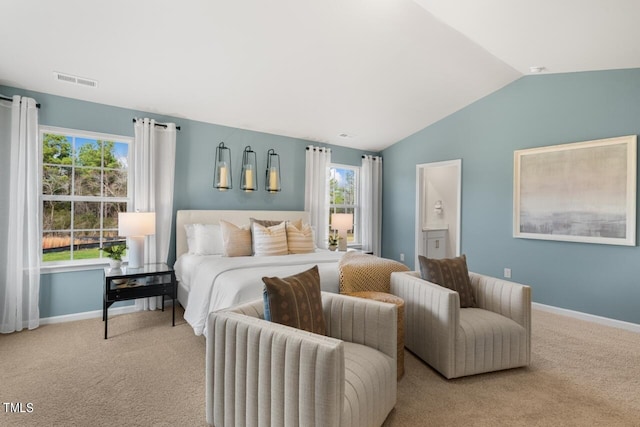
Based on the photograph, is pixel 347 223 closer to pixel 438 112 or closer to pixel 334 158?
pixel 334 158

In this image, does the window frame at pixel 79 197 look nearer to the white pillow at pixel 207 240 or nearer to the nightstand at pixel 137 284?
the nightstand at pixel 137 284

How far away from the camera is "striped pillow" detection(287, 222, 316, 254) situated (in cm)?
403

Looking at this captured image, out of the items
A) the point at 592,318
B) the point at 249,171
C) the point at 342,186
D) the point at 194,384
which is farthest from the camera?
the point at 342,186

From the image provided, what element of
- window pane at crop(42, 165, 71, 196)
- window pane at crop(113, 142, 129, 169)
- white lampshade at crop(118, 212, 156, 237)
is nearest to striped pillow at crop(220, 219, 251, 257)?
white lampshade at crop(118, 212, 156, 237)

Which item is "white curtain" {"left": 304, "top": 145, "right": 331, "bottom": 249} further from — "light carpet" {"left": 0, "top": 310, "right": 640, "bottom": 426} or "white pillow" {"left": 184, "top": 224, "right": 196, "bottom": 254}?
"light carpet" {"left": 0, "top": 310, "right": 640, "bottom": 426}

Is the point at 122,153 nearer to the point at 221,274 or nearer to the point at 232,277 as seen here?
the point at 221,274

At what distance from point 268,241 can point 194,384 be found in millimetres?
1739

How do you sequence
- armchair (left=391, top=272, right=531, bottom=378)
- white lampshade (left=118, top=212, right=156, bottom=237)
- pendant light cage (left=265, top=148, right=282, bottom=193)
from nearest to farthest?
1. armchair (left=391, top=272, right=531, bottom=378)
2. white lampshade (left=118, top=212, right=156, bottom=237)
3. pendant light cage (left=265, top=148, right=282, bottom=193)

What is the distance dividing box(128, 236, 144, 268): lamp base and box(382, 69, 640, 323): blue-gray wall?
4.09 m

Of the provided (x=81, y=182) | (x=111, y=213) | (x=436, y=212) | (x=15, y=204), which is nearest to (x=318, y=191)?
(x=436, y=212)

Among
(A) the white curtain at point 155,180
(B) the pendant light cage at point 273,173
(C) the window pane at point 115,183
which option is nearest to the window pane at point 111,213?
(C) the window pane at point 115,183

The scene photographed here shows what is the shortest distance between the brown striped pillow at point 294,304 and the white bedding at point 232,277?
78 centimetres

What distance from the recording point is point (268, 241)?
3826 mm

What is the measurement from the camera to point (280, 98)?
159 inches
